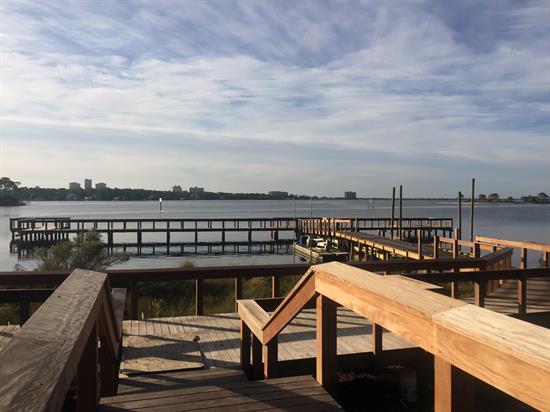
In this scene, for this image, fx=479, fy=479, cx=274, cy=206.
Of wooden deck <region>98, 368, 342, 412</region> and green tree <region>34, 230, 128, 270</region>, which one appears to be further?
green tree <region>34, 230, 128, 270</region>

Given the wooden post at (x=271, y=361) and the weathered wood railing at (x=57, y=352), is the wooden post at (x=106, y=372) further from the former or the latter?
the wooden post at (x=271, y=361)

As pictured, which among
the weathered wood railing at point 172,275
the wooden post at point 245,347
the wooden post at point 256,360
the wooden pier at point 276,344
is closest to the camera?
the wooden pier at point 276,344

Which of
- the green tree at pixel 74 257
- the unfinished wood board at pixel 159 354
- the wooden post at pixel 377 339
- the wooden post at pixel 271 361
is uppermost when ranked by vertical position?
the wooden post at pixel 271 361

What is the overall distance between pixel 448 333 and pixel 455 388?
0.82ft

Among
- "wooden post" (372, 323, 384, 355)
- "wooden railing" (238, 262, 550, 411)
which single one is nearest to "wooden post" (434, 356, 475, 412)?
"wooden railing" (238, 262, 550, 411)

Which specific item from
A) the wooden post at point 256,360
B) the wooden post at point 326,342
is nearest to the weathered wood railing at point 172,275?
the wooden post at point 256,360

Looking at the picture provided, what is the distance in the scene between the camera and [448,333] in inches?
64.9

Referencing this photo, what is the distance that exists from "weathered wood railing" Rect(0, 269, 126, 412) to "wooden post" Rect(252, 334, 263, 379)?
4.42 feet

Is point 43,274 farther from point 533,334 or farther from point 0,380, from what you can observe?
point 533,334

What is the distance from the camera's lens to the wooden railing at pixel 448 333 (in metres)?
1.31

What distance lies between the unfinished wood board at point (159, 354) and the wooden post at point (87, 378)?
6.64 feet

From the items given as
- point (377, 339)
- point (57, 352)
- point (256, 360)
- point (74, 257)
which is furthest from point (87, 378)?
point (74, 257)

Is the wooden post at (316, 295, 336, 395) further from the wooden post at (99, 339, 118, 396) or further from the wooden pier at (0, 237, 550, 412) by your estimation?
the wooden post at (99, 339, 118, 396)

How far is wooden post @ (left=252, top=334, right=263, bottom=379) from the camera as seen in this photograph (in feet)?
13.4
